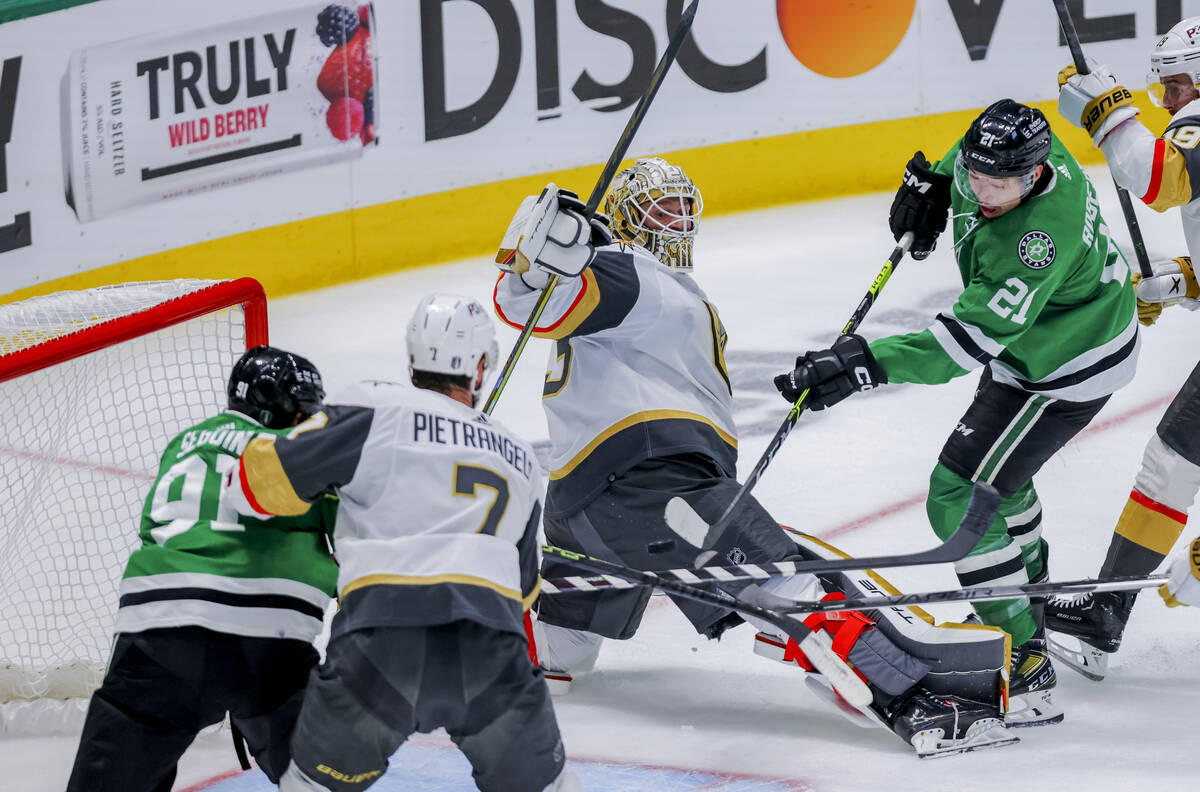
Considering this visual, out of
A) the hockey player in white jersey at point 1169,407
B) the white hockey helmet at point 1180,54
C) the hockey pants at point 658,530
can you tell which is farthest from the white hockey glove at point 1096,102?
the hockey pants at point 658,530

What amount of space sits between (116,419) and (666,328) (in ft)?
4.87

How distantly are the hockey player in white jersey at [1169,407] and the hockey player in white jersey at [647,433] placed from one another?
1.57 ft

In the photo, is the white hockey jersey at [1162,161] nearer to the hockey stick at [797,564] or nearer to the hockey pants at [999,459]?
the hockey pants at [999,459]

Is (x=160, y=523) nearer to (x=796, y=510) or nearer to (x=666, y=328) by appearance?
(x=666, y=328)

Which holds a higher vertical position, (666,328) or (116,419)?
(666,328)

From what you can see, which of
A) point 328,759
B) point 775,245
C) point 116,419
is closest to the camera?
point 328,759

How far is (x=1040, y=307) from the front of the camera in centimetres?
325

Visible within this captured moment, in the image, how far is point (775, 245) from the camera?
6562mm

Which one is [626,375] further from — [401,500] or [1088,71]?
[1088,71]

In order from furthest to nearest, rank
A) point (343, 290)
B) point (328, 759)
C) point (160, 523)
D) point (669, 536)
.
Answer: point (343, 290) → point (669, 536) → point (160, 523) → point (328, 759)

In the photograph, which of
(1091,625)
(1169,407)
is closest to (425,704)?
(1091,625)

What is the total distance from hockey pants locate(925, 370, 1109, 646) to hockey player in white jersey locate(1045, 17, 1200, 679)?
0.20 meters

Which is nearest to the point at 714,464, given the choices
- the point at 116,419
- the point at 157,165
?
the point at 116,419

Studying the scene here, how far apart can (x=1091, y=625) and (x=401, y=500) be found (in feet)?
5.88
